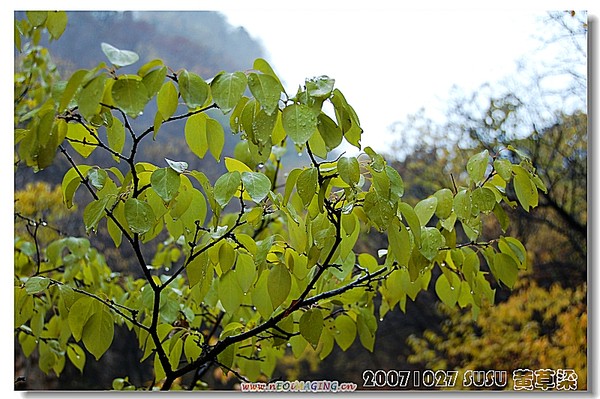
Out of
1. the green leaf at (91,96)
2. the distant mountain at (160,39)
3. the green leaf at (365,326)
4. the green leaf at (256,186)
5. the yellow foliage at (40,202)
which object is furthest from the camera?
the yellow foliage at (40,202)

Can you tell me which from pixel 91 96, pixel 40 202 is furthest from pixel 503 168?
pixel 40 202

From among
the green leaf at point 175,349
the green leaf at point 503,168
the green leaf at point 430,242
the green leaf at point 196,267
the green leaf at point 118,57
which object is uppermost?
the green leaf at point 118,57

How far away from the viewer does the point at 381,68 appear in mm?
2094

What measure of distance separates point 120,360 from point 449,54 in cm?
157

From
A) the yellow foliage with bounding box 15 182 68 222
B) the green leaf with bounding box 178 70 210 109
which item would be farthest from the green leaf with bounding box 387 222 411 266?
the yellow foliage with bounding box 15 182 68 222

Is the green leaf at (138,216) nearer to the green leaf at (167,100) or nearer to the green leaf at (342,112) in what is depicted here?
the green leaf at (167,100)

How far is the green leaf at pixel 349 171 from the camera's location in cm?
85

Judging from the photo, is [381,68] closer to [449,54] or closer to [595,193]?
[449,54]

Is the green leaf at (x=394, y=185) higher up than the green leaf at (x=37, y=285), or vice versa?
the green leaf at (x=394, y=185)

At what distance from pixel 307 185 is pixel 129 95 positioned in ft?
0.84

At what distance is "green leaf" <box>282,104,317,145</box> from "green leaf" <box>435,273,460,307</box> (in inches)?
19.0

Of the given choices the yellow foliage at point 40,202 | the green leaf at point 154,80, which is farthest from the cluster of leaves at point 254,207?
the yellow foliage at point 40,202

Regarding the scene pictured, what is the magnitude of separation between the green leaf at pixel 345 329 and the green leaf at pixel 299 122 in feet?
1.59
